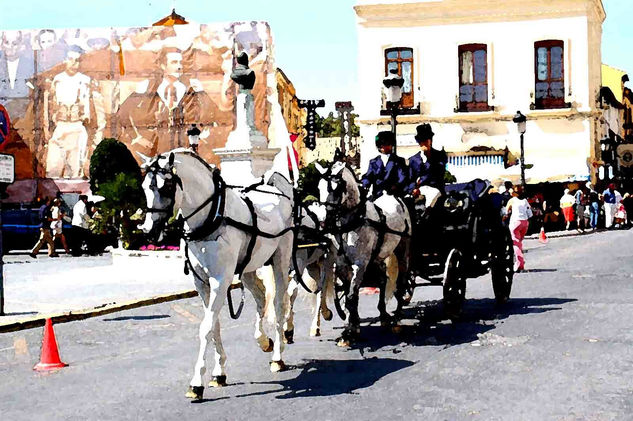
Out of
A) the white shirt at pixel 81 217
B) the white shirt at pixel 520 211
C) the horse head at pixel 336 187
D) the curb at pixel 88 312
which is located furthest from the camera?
the white shirt at pixel 81 217

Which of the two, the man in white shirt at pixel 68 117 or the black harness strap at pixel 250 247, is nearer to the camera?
the black harness strap at pixel 250 247

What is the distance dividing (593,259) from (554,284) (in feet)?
17.6

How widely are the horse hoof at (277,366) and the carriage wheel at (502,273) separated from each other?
464cm

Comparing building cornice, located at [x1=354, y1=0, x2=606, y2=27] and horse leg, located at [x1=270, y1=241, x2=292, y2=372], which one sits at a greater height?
building cornice, located at [x1=354, y1=0, x2=606, y2=27]

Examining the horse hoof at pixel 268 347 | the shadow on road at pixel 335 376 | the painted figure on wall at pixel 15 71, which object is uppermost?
the painted figure on wall at pixel 15 71

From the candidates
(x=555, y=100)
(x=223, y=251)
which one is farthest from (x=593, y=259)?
(x=555, y=100)

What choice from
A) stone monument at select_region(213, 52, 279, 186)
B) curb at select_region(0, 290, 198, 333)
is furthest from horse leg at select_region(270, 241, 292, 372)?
stone monument at select_region(213, 52, 279, 186)

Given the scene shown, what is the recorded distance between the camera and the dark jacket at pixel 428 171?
35.7ft

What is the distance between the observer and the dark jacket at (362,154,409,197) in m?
10.2

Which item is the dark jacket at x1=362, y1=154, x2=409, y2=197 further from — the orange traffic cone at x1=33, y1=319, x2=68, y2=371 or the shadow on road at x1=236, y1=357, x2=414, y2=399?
the orange traffic cone at x1=33, y1=319, x2=68, y2=371

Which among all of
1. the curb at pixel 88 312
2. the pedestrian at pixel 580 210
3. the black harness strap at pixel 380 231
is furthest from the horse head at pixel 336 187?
the pedestrian at pixel 580 210

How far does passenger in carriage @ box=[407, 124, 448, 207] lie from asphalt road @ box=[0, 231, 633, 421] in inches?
58.7

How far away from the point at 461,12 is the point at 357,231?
29590mm

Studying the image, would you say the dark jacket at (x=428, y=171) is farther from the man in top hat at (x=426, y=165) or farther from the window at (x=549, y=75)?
the window at (x=549, y=75)
